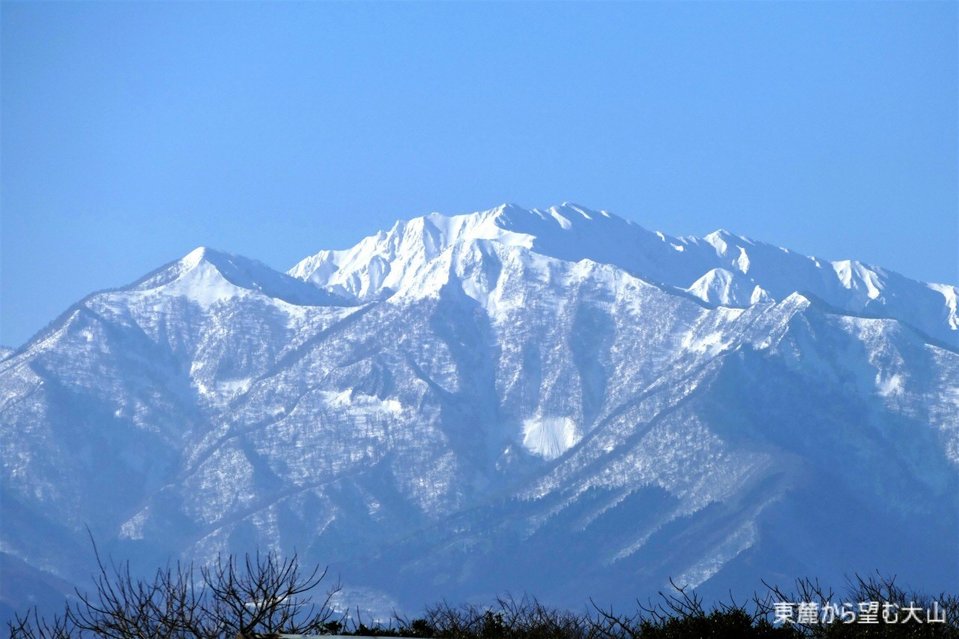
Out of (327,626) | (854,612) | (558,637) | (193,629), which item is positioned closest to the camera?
(193,629)

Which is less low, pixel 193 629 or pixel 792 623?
pixel 193 629

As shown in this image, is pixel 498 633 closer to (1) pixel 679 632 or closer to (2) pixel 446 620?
(1) pixel 679 632

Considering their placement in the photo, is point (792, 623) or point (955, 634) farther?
point (792, 623)

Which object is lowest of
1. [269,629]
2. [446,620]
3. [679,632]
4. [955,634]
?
[955,634]

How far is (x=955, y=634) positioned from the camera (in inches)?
1471

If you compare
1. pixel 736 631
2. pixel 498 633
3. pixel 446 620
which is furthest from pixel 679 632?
pixel 446 620

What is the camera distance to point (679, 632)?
4034 cm

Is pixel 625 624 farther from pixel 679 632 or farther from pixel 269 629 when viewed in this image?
pixel 269 629

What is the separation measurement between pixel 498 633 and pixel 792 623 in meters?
9.37

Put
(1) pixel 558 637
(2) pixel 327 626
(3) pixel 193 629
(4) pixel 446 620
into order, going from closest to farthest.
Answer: (3) pixel 193 629
(1) pixel 558 637
(2) pixel 327 626
(4) pixel 446 620

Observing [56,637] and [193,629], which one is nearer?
[193,629]

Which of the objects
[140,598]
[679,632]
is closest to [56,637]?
[140,598]

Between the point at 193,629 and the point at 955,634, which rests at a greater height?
the point at 193,629

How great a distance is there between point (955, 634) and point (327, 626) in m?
20.1
